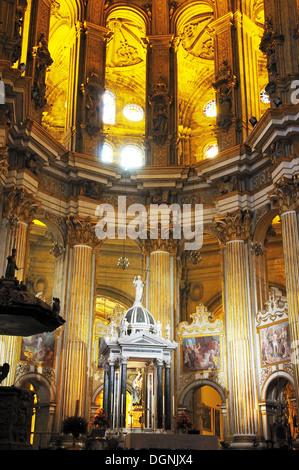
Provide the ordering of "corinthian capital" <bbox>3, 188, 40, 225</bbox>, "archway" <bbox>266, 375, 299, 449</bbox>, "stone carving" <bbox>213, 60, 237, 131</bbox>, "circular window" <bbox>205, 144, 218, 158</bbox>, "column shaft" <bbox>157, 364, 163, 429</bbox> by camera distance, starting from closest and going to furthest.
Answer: "column shaft" <bbox>157, 364, 163, 429</bbox> → "archway" <bbox>266, 375, 299, 449</bbox> → "corinthian capital" <bbox>3, 188, 40, 225</bbox> → "stone carving" <bbox>213, 60, 237, 131</bbox> → "circular window" <bbox>205, 144, 218, 158</bbox>

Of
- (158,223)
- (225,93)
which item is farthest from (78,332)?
(225,93)

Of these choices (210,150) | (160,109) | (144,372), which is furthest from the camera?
(210,150)

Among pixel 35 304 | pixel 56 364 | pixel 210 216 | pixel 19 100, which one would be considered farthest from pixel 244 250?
pixel 35 304

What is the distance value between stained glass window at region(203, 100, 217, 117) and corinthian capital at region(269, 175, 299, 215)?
1413cm

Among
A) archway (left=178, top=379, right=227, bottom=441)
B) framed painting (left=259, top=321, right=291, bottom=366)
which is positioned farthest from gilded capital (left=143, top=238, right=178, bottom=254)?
archway (left=178, top=379, right=227, bottom=441)

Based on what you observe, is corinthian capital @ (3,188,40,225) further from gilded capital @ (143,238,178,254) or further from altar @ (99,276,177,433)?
altar @ (99,276,177,433)

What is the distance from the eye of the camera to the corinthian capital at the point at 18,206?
926 inches

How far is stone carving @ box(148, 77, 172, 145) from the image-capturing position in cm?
2888

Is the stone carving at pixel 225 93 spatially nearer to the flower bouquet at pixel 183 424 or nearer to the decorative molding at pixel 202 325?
the decorative molding at pixel 202 325

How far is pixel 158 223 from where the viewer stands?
90.0 ft

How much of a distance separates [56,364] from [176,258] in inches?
277

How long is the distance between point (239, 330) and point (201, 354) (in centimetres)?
220

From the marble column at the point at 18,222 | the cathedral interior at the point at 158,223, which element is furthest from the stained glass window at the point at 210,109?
the marble column at the point at 18,222

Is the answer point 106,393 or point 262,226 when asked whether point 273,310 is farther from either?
point 106,393
